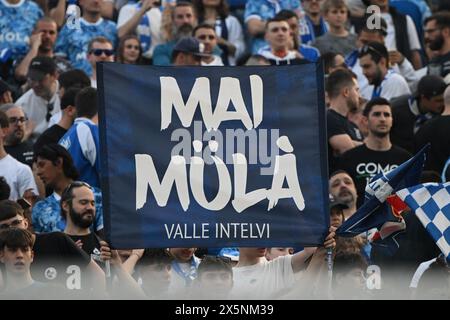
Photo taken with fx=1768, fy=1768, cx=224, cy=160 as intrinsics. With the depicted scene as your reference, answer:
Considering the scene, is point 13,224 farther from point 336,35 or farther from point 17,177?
point 336,35

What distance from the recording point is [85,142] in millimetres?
13016

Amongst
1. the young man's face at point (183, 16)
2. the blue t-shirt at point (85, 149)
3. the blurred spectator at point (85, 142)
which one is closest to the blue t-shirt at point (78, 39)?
the young man's face at point (183, 16)

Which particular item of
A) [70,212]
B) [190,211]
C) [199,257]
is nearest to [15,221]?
[70,212]

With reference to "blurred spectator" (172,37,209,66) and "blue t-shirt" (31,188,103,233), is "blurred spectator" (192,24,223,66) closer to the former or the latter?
"blurred spectator" (172,37,209,66)

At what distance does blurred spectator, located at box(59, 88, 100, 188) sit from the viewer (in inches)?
512

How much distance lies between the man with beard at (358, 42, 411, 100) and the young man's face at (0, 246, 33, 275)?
552 cm

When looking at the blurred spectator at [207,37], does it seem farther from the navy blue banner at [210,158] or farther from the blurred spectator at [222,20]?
the navy blue banner at [210,158]

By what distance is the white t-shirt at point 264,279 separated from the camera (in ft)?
34.6

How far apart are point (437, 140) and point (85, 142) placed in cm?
270

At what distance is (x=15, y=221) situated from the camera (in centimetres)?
1155

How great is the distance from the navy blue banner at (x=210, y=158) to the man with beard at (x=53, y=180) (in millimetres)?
2655

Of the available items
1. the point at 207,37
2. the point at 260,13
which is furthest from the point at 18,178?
the point at 260,13

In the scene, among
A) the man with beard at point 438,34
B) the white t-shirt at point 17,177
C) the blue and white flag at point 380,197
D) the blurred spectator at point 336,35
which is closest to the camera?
the blue and white flag at point 380,197
